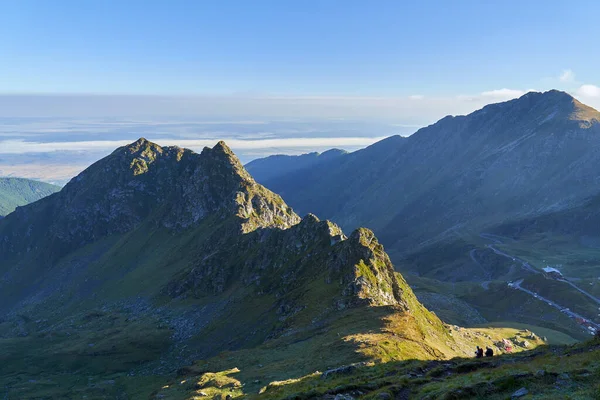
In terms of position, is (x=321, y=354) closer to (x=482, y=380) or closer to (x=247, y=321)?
(x=482, y=380)

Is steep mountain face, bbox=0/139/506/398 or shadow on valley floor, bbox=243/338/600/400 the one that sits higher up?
shadow on valley floor, bbox=243/338/600/400

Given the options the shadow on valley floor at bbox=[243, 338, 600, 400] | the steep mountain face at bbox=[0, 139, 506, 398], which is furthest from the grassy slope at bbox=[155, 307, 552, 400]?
the shadow on valley floor at bbox=[243, 338, 600, 400]

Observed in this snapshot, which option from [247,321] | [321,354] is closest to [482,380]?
[321,354]

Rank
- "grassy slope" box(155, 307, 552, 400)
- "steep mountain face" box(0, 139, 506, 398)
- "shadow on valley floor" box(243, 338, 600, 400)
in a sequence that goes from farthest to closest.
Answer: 1. "steep mountain face" box(0, 139, 506, 398)
2. "grassy slope" box(155, 307, 552, 400)
3. "shadow on valley floor" box(243, 338, 600, 400)

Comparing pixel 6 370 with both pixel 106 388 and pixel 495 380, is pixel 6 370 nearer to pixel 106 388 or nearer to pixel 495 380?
pixel 106 388

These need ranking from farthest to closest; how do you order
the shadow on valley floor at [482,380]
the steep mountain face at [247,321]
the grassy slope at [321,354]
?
the steep mountain face at [247,321] < the grassy slope at [321,354] < the shadow on valley floor at [482,380]

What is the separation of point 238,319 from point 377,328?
56.9 meters

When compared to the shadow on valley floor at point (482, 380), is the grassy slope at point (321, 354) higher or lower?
lower

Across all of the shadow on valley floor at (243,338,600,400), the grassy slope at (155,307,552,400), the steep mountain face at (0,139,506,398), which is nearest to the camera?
the shadow on valley floor at (243,338,600,400)

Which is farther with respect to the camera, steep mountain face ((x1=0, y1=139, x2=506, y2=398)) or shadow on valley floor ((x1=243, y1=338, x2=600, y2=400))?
steep mountain face ((x1=0, y1=139, x2=506, y2=398))

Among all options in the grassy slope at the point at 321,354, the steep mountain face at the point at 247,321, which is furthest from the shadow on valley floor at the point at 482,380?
the steep mountain face at the point at 247,321

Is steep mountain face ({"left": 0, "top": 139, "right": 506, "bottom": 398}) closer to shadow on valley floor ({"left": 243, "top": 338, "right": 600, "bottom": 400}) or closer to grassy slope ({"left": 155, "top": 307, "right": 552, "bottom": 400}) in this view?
grassy slope ({"left": 155, "top": 307, "right": 552, "bottom": 400})

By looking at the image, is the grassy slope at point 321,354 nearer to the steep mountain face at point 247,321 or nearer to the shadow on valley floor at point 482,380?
the steep mountain face at point 247,321

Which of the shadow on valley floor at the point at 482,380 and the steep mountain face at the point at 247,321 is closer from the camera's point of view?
the shadow on valley floor at the point at 482,380
